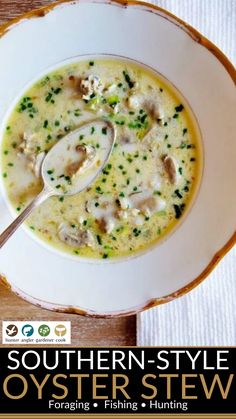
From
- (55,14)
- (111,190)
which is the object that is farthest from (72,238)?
(55,14)

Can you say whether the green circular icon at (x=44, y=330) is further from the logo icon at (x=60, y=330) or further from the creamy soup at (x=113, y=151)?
the creamy soup at (x=113, y=151)

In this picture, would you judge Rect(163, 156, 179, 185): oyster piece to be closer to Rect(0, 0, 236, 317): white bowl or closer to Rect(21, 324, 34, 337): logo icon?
Rect(0, 0, 236, 317): white bowl

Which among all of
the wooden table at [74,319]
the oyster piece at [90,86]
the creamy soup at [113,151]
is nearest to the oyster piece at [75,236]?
the creamy soup at [113,151]

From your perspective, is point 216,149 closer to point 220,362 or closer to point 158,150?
point 158,150

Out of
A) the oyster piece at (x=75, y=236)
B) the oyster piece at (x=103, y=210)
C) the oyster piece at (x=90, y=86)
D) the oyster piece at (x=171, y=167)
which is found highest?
the oyster piece at (x=90, y=86)

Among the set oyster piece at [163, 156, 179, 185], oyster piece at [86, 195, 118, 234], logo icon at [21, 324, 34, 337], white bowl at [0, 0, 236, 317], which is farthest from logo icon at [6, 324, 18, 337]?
oyster piece at [163, 156, 179, 185]

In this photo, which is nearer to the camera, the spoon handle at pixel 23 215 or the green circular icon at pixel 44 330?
the spoon handle at pixel 23 215

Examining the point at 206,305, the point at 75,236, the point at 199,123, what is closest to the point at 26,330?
the point at 75,236
